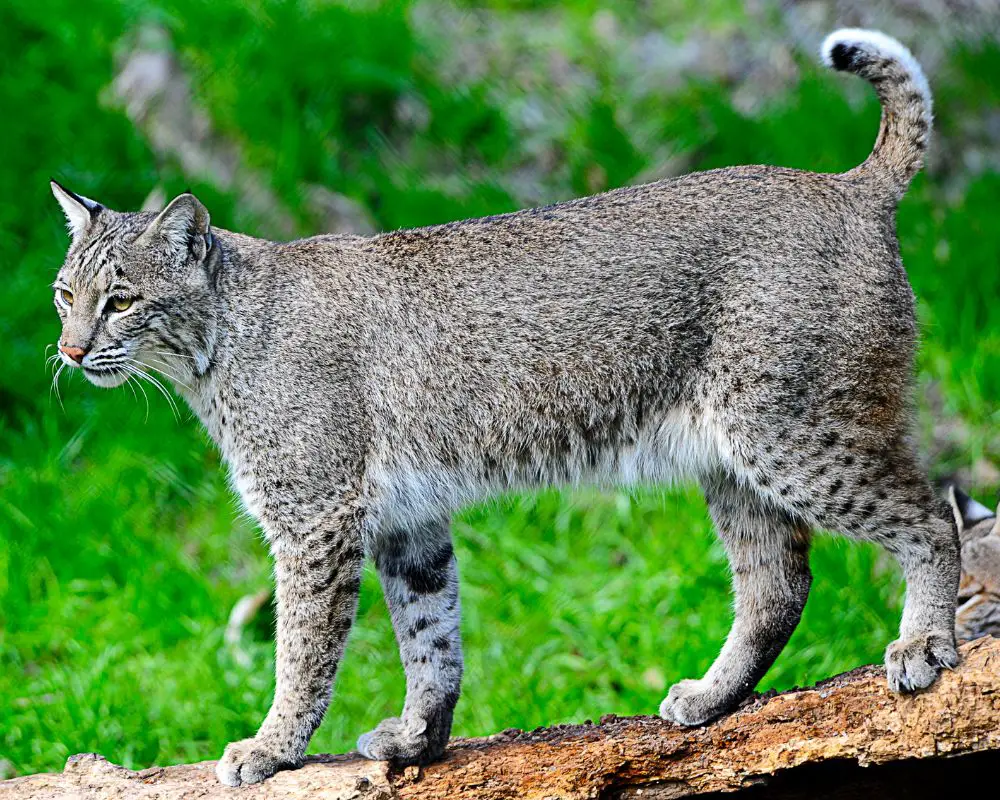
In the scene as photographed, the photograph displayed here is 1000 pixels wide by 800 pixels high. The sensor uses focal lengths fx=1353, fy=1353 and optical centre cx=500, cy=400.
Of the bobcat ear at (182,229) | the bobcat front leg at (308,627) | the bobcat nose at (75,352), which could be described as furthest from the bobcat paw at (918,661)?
the bobcat nose at (75,352)

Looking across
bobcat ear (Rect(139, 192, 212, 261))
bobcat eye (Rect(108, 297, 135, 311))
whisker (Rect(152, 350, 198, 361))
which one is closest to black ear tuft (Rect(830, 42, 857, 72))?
bobcat ear (Rect(139, 192, 212, 261))

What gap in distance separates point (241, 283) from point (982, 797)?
3.15 meters

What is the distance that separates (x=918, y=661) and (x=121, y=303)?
2.99m

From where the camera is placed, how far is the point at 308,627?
4648 mm

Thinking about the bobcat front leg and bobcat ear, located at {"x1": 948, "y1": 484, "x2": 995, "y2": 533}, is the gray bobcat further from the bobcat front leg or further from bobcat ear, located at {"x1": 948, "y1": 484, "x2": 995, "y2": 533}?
bobcat ear, located at {"x1": 948, "y1": 484, "x2": 995, "y2": 533}

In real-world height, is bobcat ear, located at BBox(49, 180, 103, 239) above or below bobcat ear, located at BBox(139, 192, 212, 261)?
above

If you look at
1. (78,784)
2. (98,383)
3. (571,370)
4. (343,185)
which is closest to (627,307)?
(571,370)

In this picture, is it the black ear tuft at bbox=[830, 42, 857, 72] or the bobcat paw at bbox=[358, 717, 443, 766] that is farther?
the black ear tuft at bbox=[830, 42, 857, 72]

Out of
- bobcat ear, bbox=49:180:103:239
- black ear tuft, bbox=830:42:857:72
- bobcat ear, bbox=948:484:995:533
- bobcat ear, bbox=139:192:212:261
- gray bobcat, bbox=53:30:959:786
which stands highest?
black ear tuft, bbox=830:42:857:72

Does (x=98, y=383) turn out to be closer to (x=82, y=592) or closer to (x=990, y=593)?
(x=82, y=592)

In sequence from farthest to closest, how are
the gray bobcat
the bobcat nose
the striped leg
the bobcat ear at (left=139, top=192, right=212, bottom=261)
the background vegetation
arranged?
the background vegetation, the striped leg, the bobcat ear at (left=139, top=192, right=212, bottom=261), the bobcat nose, the gray bobcat

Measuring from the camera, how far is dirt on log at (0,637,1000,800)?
4.22 m

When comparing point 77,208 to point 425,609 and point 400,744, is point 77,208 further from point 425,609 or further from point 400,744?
point 400,744

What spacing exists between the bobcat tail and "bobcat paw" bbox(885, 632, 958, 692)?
1.56m
